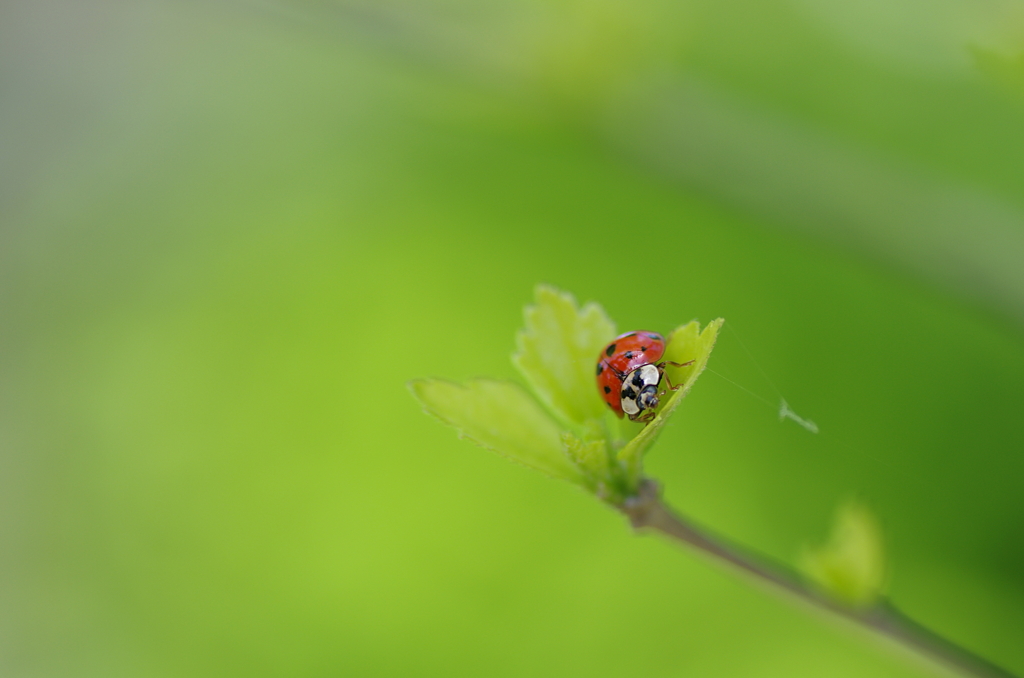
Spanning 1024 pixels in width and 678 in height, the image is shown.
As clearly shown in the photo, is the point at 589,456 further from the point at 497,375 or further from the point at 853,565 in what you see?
the point at 497,375

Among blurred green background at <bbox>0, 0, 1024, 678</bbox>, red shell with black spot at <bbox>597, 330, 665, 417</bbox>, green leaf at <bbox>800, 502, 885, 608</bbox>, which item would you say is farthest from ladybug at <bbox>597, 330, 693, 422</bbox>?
blurred green background at <bbox>0, 0, 1024, 678</bbox>

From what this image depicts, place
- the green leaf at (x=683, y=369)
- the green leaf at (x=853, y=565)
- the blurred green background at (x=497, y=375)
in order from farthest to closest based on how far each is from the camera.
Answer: the blurred green background at (x=497, y=375) < the green leaf at (x=853, y=565) < the green leaf at (x=683, y=369)

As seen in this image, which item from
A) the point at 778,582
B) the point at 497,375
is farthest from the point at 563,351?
the point at 497,375

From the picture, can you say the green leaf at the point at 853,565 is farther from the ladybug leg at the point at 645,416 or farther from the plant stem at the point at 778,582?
the ladybug leg at the point at 645,416

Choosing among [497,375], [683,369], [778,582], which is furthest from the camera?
[497,375]

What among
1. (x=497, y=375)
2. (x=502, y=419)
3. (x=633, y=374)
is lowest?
(x=502, y=419)

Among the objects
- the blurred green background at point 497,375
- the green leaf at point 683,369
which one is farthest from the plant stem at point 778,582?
the blurred green background at point 497,375

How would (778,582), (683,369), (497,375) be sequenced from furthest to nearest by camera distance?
(497,375) → (683,369) → (778,582)

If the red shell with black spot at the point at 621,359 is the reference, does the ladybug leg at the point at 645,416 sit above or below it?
below
